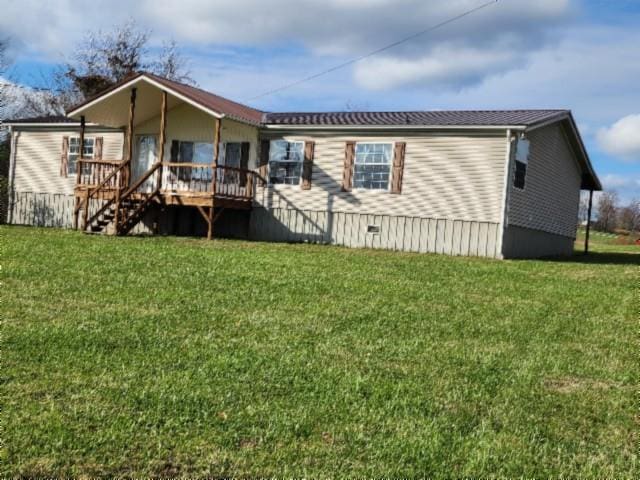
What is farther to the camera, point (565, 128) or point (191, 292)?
point (565, 128)

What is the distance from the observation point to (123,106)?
19266 millimetres

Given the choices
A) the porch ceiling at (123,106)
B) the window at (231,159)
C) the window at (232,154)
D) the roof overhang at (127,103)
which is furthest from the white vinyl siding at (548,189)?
the porch ceiling at (123,106)

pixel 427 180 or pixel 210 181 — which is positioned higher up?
pixel 427 180

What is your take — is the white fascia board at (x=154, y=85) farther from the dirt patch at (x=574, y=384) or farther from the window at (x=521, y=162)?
the dirt patch at (x=574, y=384)

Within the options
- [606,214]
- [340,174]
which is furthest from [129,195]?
[606,214]

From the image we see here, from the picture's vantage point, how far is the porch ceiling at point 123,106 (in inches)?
718

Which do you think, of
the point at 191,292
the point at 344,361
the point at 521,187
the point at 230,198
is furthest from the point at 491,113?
the point at 344,361

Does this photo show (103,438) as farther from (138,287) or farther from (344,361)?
(138,287)

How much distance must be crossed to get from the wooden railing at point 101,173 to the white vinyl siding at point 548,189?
35.3 feet

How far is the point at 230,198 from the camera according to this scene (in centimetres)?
1783

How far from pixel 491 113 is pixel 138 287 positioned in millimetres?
12383

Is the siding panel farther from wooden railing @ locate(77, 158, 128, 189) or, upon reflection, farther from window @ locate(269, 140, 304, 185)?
wooden railing @ locate(77, 158, 128, 189)

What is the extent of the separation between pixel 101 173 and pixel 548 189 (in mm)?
13902

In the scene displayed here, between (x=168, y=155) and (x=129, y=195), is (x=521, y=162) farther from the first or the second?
(x=168, y=155)
